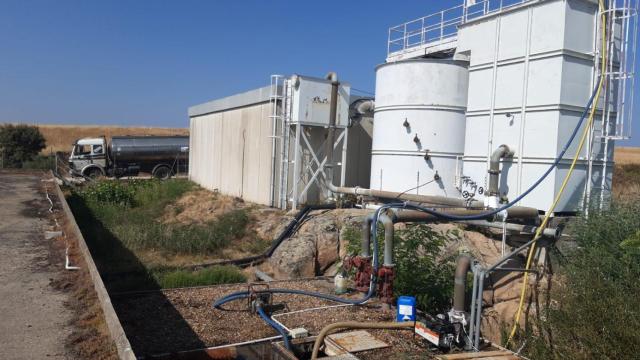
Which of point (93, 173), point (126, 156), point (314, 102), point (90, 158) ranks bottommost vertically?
point (93, 173)

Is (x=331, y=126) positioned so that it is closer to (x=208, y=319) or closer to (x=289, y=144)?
(x=289, y=144)

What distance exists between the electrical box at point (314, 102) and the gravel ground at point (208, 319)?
7.22 metres

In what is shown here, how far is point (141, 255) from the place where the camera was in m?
12.0

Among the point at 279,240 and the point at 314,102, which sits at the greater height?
the point at 314,102

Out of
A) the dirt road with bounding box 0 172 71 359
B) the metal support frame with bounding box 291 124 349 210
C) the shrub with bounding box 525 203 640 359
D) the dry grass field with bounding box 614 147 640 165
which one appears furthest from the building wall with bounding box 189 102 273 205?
the dry grass field with bounding box 614 147 640 165

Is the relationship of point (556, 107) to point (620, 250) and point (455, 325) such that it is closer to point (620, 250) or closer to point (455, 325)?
point (620, 250)

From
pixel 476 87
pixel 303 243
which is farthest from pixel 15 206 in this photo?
pixel 476 87

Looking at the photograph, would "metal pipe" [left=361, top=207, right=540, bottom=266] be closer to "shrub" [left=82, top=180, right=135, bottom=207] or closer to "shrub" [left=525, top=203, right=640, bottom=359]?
"shrub" [left=525, top=203, right=640, bottom=359]

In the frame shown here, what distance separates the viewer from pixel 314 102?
49.8ft

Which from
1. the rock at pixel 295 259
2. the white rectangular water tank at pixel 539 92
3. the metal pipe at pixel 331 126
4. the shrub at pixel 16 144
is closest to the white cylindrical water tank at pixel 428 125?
the white rectangular water tank at pixel 539 92

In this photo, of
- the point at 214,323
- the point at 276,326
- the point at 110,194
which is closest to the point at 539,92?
the point at 276,326

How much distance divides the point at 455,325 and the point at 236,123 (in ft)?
44.8

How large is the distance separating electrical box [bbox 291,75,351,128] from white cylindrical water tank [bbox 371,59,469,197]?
94.3 inches

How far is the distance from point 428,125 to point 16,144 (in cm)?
3628
